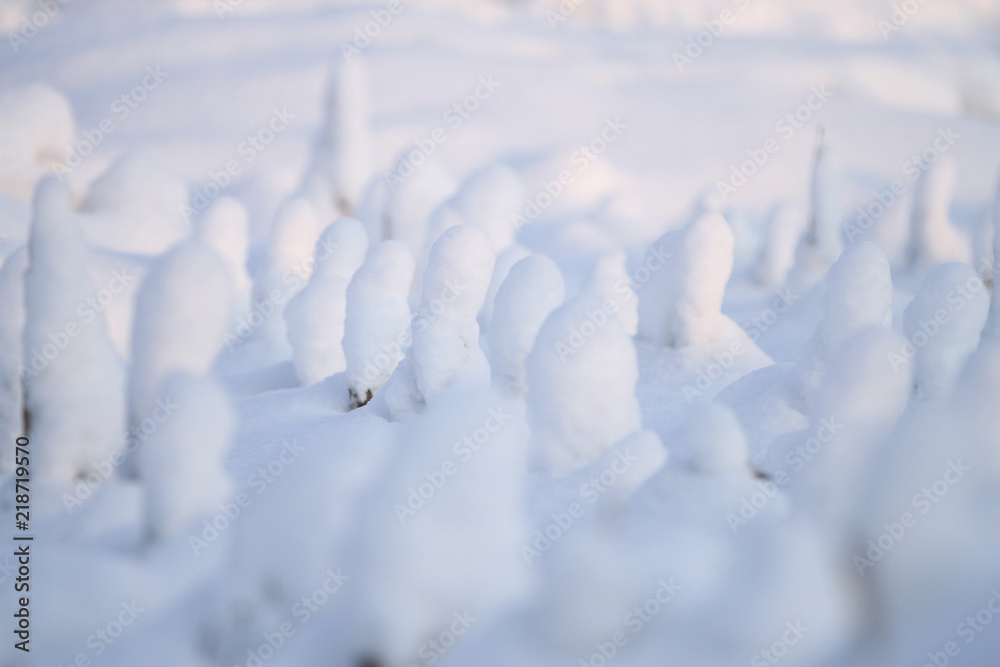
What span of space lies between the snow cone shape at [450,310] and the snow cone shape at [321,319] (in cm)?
242

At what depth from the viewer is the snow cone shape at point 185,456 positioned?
12.6 ft

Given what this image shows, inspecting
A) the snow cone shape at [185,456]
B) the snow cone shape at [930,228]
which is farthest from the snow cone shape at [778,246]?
the snow cone shape at [185,456]

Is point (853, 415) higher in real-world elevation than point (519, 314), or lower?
higher

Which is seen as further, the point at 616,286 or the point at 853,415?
the point at 616,286

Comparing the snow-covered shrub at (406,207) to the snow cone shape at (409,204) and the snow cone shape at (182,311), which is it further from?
the snow cone shape at (182,311)

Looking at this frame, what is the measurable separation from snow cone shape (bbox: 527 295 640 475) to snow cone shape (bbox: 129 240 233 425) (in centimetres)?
220

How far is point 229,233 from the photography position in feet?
45.1

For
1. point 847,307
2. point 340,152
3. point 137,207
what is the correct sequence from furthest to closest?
1. point 340,152
2. point 137,207
3. point 847,307

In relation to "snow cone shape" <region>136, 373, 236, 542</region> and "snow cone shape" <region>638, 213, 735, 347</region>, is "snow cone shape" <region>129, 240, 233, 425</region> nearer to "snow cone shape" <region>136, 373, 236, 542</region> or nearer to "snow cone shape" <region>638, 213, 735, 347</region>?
"snow cone shape" <region>136, 373, 236, 542</region>

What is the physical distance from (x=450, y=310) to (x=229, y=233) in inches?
334

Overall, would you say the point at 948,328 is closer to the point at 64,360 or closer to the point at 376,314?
the point at 376,314

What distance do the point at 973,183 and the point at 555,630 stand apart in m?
25.2

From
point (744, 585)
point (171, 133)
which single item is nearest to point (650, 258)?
point (744, 585)

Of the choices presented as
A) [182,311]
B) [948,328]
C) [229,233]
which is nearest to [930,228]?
[948,328]
